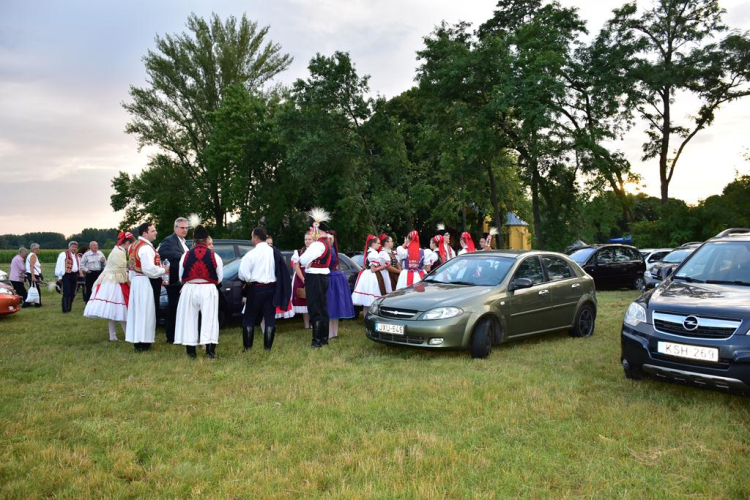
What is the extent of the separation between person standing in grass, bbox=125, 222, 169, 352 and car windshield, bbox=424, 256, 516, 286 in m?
4.19

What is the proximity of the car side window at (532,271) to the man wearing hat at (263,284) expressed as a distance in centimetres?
353

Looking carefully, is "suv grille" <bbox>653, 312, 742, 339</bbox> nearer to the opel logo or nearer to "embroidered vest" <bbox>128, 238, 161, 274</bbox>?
the opel logo

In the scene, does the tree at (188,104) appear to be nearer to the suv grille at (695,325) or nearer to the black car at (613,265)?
the black car at (613,265)

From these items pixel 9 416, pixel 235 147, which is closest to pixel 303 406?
pixel 9 416

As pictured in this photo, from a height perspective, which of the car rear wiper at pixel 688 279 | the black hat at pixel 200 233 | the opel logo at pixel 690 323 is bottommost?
the opel logo at pixel 690 323

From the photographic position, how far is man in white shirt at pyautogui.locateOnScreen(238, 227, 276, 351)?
26.6 feet

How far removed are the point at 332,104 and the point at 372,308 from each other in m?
25.7

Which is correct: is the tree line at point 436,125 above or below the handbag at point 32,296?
above

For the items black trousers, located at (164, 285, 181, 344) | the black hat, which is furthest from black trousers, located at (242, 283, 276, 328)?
black trousers, located at (164, 285, 181, 344)

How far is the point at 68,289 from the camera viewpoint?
14406mm

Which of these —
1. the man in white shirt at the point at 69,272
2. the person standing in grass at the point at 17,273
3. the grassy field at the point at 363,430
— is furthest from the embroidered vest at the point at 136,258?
the person standing in grass at the point at 17,273

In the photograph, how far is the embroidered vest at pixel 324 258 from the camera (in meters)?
8.60

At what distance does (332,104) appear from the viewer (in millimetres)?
32031

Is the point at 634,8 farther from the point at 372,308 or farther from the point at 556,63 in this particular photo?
the point at 372,308
